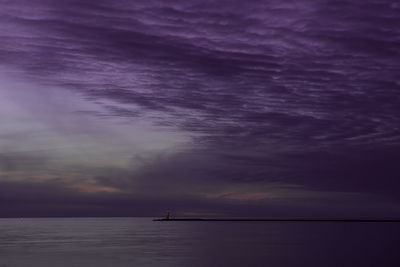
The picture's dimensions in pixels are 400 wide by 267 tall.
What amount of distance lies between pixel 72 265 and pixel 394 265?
32.1 m

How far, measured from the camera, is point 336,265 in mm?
48062

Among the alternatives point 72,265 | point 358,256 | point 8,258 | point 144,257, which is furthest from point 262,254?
point 8,258

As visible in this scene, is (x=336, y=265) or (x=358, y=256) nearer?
(x=336, y=265)

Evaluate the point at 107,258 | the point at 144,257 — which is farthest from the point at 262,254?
the point at 107,258

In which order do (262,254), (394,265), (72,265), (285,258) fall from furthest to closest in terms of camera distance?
(262,254) < (285,258) < (394,265) < (72,265)

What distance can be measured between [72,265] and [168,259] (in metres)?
10.0

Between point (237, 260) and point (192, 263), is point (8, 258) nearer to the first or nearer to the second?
point (192, 263)

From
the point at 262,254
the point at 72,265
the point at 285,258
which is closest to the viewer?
the point at 72,265

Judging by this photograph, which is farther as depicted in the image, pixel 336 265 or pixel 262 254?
Result: pixel 262 254

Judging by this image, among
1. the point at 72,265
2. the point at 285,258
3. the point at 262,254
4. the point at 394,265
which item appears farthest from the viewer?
the point at 262,254

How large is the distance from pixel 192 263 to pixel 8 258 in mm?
19502

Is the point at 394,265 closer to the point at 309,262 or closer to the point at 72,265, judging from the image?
the point at 309,262

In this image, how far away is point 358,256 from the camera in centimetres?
5697

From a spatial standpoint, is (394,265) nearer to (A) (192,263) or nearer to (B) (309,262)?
(B) (309,262)
